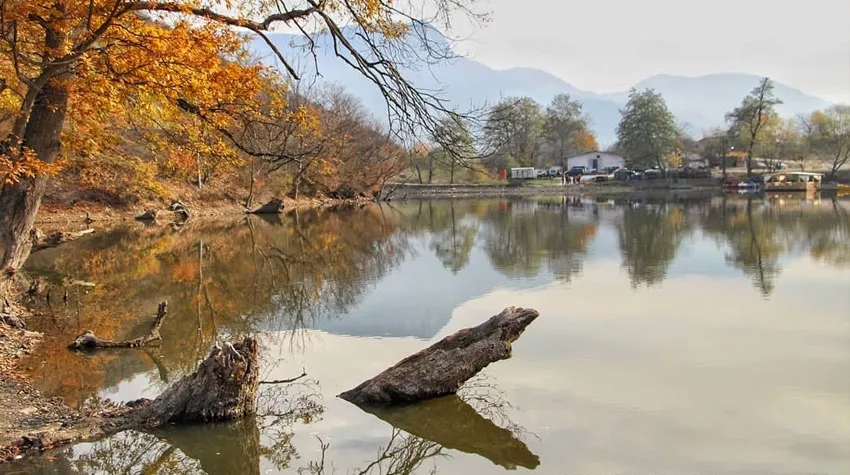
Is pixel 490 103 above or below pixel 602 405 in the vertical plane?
above

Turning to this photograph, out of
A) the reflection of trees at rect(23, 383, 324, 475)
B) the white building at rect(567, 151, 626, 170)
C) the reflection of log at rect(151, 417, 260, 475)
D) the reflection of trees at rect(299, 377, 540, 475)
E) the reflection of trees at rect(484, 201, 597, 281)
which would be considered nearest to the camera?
the reflection of trees at rect(23, 383, 324, 475)

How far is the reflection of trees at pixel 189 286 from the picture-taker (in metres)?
9.29

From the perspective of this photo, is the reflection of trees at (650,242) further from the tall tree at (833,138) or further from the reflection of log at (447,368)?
the tall tree at (833,138)

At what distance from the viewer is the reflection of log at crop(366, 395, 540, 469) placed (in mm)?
6406

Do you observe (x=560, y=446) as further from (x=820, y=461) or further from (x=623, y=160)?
(x=623, y=160)

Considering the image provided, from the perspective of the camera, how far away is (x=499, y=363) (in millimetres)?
9242

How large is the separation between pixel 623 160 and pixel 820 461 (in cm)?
10003

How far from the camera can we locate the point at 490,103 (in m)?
7.55

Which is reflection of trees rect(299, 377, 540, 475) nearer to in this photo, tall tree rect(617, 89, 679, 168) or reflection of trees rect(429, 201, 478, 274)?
reflection of trees rect(429, 201, 478, 274)

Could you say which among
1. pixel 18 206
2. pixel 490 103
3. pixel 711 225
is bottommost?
pixel 711 225

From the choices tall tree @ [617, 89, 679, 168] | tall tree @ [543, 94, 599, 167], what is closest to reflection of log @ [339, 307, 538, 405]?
tall tree @ [617, 89, 679, 168]

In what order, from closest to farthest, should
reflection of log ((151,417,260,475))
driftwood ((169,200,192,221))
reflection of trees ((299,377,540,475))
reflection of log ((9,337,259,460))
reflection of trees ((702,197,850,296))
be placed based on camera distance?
reflection of log ((151,417,260,475)) → reflection of trees ((299,377,540,475)) → reflection of log ((9,337,259,460)) → reflection of trees ((702,197,850,296)) → driftwood ((169,200,192,221))

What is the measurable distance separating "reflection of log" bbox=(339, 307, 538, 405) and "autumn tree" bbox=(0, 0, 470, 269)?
252 centimetres

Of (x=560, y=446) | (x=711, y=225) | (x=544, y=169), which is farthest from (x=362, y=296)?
(x=544, y=169)
